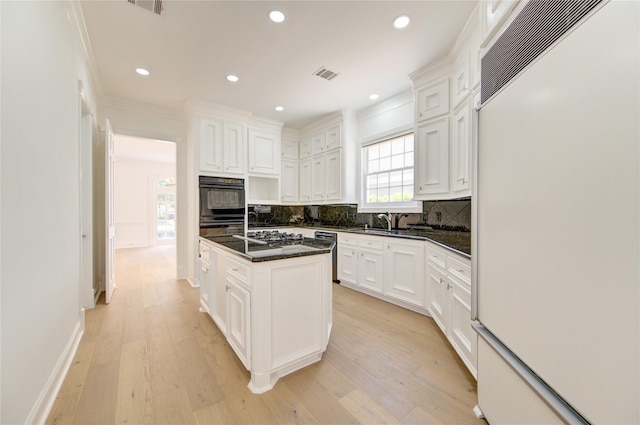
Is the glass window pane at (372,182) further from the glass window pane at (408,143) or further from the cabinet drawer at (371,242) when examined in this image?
the cabinet drawer at (371,242)

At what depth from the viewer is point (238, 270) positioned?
1.81 m

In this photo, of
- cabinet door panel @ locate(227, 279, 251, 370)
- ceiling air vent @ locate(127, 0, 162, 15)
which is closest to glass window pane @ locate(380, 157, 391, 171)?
cabinet door panel @ locate(227, 279, 251, 370)

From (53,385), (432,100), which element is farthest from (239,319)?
(432,100)

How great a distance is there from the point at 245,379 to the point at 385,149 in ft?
11.4

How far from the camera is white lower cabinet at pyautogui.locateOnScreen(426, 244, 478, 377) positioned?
5.74ft

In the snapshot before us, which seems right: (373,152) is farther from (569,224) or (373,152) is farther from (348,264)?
(569,224)

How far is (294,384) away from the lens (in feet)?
5.53

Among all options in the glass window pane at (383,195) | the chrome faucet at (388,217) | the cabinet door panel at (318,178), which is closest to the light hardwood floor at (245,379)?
the chrome faucet at (388,217)

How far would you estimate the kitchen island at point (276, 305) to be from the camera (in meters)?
1.61

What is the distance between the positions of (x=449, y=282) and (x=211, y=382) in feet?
6.40

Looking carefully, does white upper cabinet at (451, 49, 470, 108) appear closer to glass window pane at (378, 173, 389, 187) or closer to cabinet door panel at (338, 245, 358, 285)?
glass window pane at (378, 173, 389, 187)

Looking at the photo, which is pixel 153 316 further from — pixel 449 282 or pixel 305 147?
pixel 305 147

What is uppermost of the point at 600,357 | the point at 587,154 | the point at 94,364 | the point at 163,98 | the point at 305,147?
the point at 163,98

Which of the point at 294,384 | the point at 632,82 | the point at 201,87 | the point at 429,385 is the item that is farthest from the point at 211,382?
the point at 201,87
